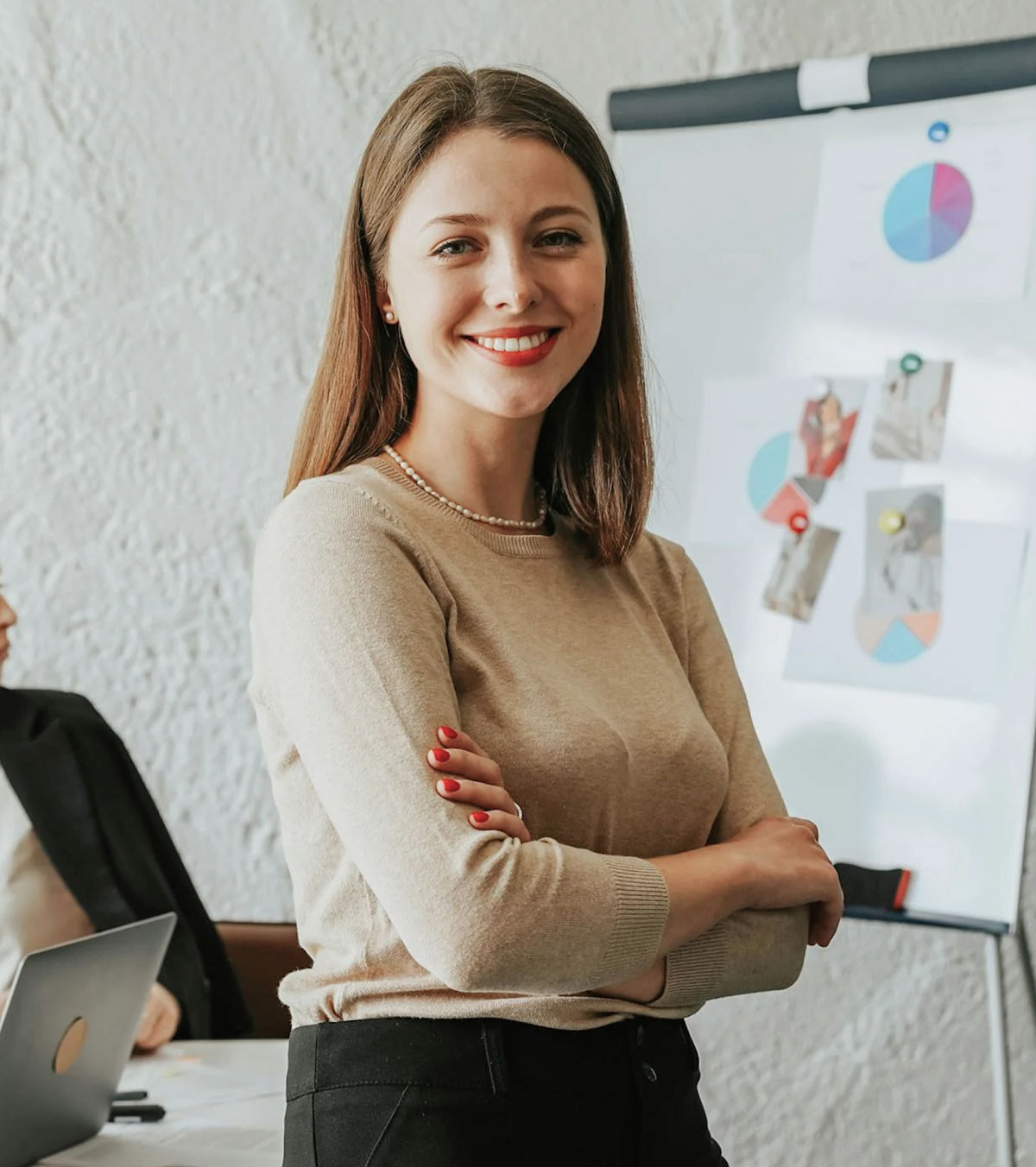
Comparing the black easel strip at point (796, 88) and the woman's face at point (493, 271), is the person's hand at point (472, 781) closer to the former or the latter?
the woman's face at point (493, 271)

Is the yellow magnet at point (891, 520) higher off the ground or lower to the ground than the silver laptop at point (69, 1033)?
higher

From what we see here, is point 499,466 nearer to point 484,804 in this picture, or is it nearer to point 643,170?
point 484,804

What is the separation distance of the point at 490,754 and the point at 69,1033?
705 millimetres

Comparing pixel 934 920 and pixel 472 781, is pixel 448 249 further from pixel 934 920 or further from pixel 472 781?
pixel 934 920

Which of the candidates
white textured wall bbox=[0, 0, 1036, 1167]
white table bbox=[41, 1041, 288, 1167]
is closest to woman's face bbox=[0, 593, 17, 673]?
white table bbox=[41, 1041, 288, 1167]

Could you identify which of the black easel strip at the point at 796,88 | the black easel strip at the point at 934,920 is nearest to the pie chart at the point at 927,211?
the black easel strip at the point at 796,88

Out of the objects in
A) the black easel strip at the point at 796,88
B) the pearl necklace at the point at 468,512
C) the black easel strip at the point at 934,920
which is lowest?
the black easel strip at the point at 934,920

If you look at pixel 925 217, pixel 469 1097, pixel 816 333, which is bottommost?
pixel 469 1097

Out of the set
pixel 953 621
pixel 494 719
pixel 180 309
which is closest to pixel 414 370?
pixel 494 719

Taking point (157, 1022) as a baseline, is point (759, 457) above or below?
above

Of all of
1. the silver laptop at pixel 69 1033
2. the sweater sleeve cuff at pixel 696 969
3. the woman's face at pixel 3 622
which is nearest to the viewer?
the sweater sleeve cuff at pixel 696 969

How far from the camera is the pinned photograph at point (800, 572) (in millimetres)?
2193

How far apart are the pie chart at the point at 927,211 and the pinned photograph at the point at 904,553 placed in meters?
0.37

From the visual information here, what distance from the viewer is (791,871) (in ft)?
4.19
